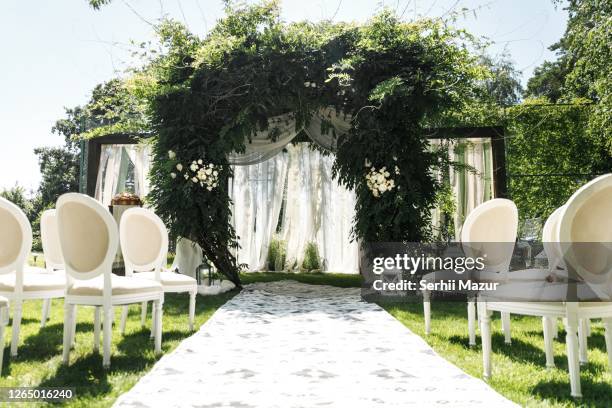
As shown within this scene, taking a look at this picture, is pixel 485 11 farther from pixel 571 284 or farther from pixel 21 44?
pixel 21 44

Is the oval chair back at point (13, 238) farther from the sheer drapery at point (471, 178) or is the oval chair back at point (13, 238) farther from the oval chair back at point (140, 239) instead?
the sheer drapery at point (471, 178)

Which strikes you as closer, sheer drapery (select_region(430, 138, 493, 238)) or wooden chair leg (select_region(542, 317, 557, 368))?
wooden chair leg (select_region(542, 317, 557, 368))

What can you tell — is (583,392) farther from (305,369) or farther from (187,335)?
(187,335)

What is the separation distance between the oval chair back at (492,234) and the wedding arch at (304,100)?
7.86 feet

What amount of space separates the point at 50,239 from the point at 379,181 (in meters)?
3.76

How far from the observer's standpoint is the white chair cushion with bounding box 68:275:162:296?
2.81 meters

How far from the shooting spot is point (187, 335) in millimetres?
3773

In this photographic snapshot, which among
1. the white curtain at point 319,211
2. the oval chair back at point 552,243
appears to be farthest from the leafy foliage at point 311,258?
the oval chair back at point 552,243

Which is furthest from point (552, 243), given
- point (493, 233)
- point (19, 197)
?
point (19, 197)

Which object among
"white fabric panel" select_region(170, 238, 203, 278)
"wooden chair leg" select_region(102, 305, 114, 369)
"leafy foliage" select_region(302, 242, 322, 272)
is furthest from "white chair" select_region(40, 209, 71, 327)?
"leafy foliage" select_region(302, 242, 322, 272)

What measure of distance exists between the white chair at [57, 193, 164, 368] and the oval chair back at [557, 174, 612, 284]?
2436mm

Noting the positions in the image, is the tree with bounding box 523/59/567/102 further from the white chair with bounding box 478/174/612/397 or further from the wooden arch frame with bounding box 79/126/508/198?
the white chair with bounding box 478/174/612/397

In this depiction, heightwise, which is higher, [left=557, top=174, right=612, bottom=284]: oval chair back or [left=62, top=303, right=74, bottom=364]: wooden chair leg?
[left=557, top=174, right=612, bottom=284]: oval chair back

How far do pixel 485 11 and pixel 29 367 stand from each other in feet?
20.8
